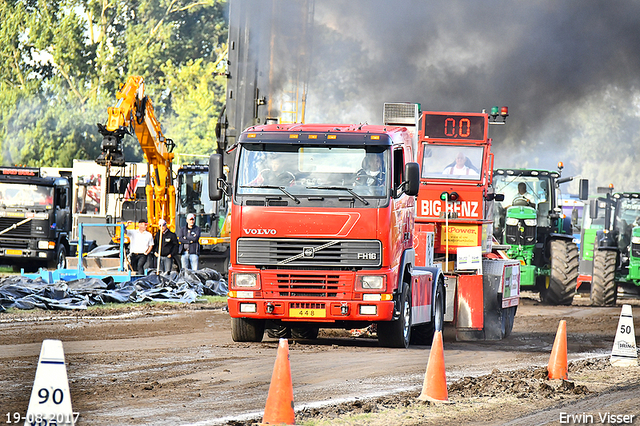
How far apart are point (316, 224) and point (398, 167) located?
143 centimetres

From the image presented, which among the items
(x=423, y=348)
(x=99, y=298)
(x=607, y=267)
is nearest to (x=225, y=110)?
(x=99, y=298)

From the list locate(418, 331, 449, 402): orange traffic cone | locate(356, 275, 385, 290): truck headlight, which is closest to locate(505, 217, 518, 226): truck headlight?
locate(356, 275, 385, 290): truck headlight

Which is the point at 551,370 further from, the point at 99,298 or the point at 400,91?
the point at 400,91

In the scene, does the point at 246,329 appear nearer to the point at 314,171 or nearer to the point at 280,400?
the point at 314,171

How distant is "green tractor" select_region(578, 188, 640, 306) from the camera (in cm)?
2394

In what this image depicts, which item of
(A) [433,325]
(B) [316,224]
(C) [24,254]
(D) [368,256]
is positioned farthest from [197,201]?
(D) [368,256]

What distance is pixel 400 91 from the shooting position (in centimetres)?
3105

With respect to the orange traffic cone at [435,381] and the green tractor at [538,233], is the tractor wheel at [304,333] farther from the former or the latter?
the green tractor at [538,233]

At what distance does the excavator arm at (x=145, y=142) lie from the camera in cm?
1997

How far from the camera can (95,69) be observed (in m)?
53.8

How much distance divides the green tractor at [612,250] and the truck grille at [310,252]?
13.1 meters

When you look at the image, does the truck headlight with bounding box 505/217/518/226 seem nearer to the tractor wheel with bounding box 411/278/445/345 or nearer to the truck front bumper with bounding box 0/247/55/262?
the tractor wheel with bounding box 411/278/445/345

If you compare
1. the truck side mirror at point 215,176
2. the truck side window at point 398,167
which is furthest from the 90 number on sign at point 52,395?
the truck side window at point 398,167

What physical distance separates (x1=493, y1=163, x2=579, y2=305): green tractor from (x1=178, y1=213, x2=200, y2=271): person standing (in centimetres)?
780
